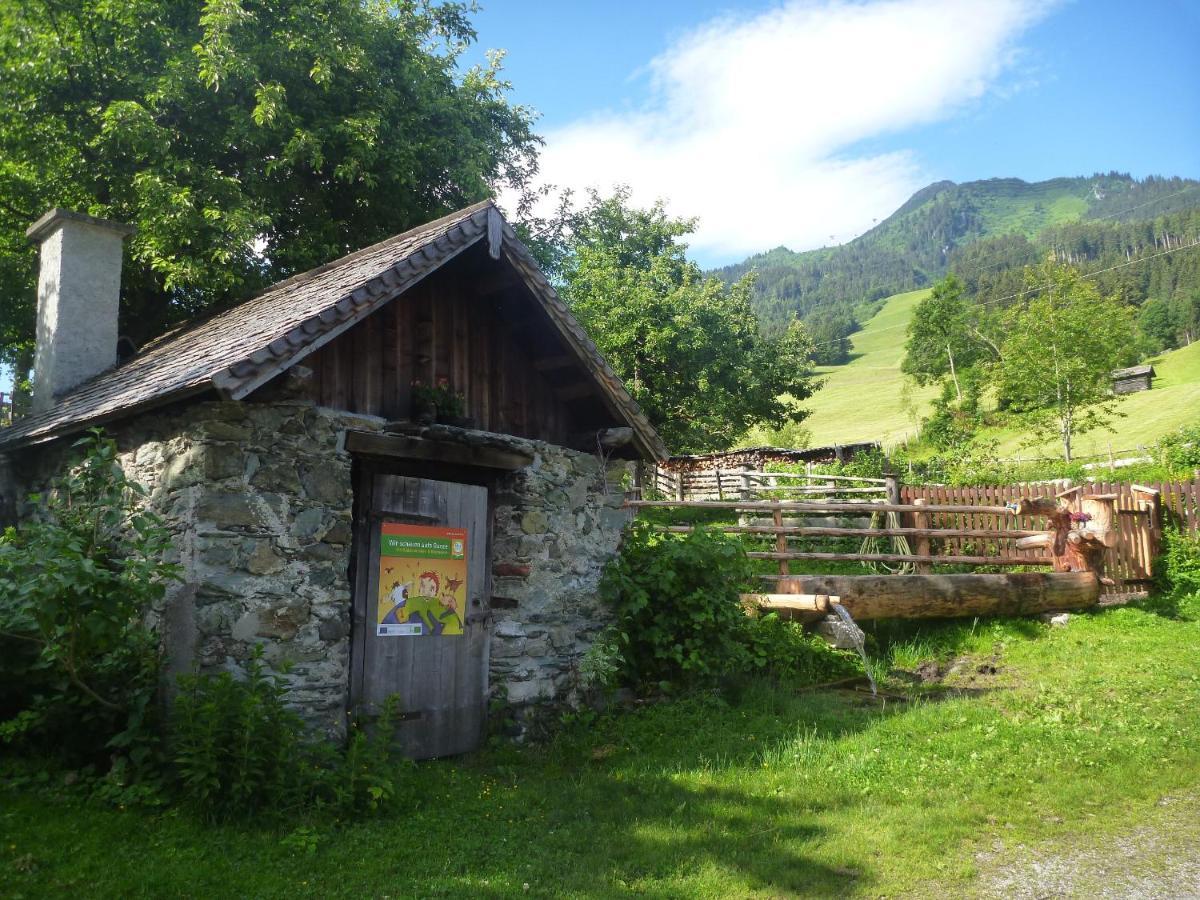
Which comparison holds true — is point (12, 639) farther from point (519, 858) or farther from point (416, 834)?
point (519, 858)

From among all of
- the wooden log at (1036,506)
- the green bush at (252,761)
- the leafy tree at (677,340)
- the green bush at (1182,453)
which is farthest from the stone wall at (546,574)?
the leafy tree at (677,340)

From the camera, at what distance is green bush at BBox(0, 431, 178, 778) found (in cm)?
470

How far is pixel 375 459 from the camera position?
21.0 ft

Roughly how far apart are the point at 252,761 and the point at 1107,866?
4.70 meters

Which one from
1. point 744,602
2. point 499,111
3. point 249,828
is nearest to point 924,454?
point 499,111

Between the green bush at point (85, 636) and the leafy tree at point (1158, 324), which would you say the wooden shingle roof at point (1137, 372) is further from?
the green bush at point (85, 636)

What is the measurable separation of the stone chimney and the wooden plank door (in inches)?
173

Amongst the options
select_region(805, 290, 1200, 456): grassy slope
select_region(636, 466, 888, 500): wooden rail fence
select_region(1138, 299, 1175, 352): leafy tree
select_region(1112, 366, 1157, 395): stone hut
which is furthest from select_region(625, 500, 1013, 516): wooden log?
select_region(1138, 299, 1175, 352): leafy tree

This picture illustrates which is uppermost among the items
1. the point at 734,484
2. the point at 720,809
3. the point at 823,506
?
the point at 734,484

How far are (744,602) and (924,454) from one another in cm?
3325

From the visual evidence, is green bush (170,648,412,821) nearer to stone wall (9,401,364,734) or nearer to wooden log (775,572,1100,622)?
stone wall (9,401,364,734)

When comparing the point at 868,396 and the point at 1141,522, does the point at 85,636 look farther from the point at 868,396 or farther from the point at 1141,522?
the point at 868,396

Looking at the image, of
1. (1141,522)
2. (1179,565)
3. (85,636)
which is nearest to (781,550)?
(1141,522)

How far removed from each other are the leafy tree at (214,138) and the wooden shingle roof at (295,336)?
426 cm
